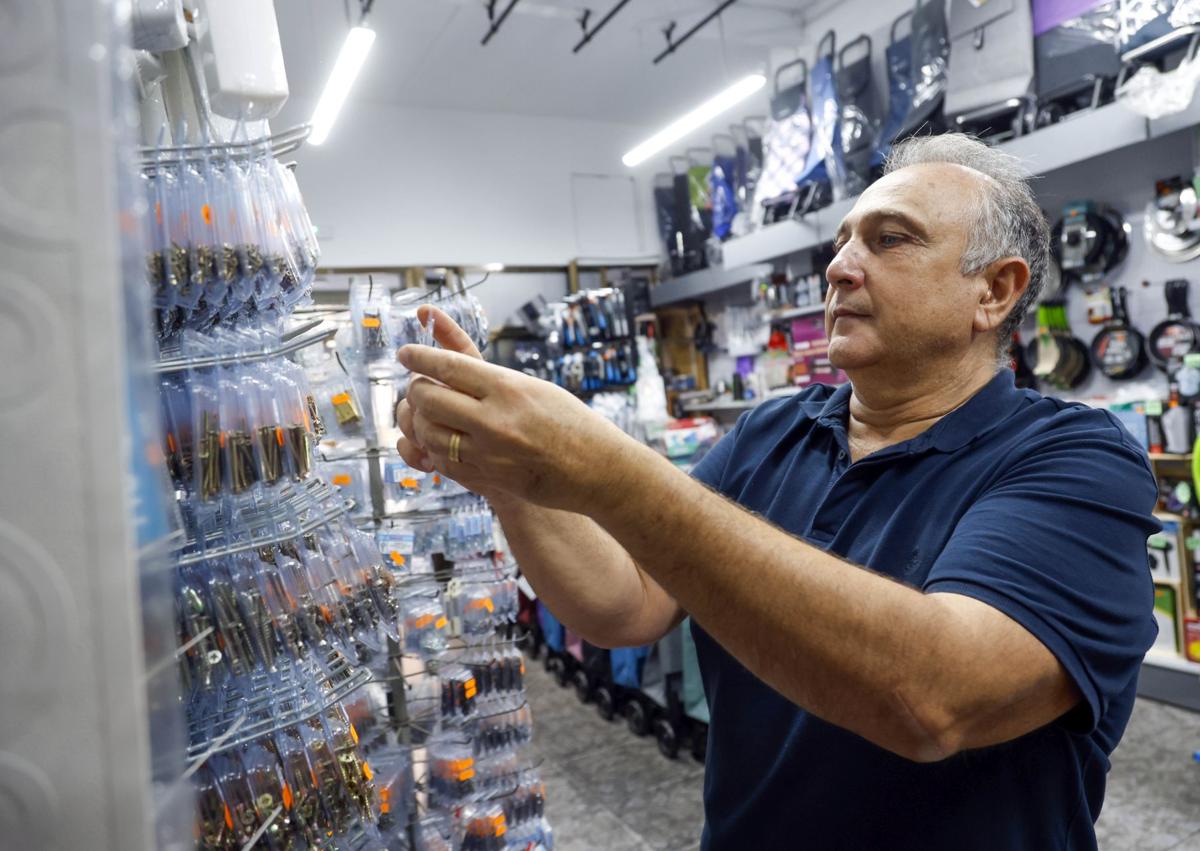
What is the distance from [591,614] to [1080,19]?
15.1 feet

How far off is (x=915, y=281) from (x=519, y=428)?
85 centimetres

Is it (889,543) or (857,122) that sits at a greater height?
(857,122)

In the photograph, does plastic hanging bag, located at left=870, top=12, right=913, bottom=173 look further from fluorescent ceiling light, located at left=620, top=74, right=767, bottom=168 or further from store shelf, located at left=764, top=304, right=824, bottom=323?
store shelf, located at left=764, top=304, right=824, bottom=323

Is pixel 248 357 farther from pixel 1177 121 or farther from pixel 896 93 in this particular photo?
pixel 896 93

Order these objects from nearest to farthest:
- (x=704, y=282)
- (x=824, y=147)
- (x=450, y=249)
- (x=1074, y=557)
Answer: (x=1074, y=557) → (x=824, y=147) → (x=704, y=282) → (x=450, y=249)

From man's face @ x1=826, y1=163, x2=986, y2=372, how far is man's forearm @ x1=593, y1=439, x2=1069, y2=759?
0.60m

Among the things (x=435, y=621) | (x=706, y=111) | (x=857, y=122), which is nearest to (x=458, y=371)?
(x=435, y=621)

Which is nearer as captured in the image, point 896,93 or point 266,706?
point 266,706

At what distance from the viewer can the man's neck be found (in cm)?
129

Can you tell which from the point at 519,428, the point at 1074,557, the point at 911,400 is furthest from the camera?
the point at 911,400

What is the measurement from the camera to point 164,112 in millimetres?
1588

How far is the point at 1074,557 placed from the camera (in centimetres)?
90

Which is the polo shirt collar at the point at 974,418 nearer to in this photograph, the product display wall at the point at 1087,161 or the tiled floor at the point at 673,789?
the tiled floor at the point at 673,789

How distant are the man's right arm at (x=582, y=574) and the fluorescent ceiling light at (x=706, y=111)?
4960mm
